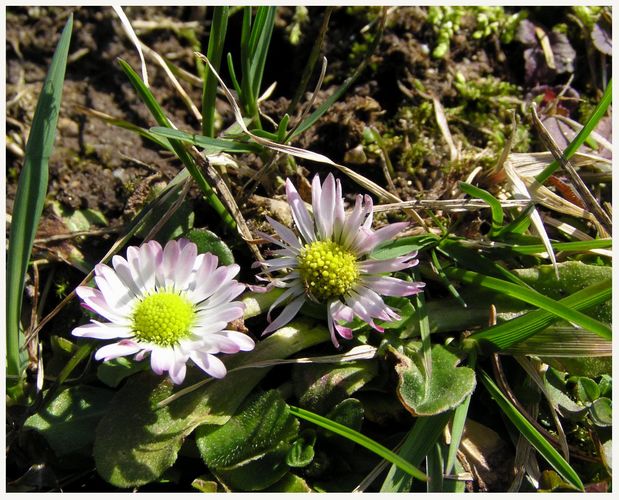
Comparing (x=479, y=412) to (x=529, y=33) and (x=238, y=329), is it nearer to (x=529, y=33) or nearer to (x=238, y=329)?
(x=238, y=329)

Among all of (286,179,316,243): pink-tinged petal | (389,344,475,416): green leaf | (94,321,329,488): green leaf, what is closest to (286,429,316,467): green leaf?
(94,321,329,488): green leaf

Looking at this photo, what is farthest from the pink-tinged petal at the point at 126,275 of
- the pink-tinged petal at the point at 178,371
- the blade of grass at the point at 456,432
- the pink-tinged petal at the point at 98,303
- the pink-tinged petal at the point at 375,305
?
the blade of grass at the point at 456,432

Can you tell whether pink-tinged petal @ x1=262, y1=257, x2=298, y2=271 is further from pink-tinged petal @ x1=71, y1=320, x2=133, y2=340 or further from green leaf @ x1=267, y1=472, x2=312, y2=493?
green leaf @ x1=267, y1=472, x2=312, y2=493

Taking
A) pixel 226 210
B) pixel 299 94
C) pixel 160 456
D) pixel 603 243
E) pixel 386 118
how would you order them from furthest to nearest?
1. pixel 386 118
2. pixel 299 94
3. pixel 226 210
4. pixel 603 243
5. pixel 160 456

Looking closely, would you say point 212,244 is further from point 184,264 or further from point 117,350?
point 117,350

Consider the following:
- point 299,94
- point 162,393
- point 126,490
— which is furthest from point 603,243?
point 126,490

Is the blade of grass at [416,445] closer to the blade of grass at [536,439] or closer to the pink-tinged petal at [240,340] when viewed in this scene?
the blade of grass at [536,439]
